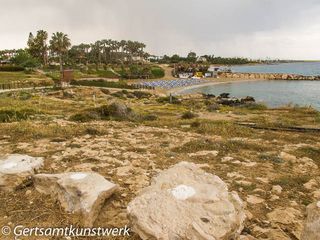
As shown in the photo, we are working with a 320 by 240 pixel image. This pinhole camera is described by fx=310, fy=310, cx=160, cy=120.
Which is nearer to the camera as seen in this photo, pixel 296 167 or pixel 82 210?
pixel 82 210

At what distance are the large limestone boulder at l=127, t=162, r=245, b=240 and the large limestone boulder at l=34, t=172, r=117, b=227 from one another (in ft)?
2.66

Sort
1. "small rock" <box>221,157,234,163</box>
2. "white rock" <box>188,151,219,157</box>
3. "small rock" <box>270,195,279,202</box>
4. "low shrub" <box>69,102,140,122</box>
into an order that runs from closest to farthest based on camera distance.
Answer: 1. "small rock" <box>270,195,279,202</box>
2. "small rock" <box>221,157,234,163</box>
3. "white rock" <box>188,151,219,157</box>
4. "low shrub" <box>69,102,140,122</box>

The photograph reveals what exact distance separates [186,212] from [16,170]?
141 inches

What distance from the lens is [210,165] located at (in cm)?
793

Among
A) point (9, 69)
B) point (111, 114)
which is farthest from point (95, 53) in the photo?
point (111, 114)

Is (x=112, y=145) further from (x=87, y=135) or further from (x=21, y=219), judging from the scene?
(x=21, y=219)

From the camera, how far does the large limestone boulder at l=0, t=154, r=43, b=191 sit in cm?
563

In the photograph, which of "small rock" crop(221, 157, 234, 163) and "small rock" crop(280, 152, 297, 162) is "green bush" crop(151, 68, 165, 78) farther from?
"small rock" crop(221, 157, 234, 163)

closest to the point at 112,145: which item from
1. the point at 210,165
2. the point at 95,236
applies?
the point at 210,165

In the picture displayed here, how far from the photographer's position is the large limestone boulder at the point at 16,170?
5.63 metres

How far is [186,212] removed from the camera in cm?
401

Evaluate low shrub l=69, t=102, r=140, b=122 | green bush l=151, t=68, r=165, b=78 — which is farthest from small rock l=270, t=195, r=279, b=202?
green bush l=151, t=68, r=165, b=78

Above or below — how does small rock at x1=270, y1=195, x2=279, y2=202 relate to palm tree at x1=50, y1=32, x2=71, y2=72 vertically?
below

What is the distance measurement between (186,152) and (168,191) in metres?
4.85
